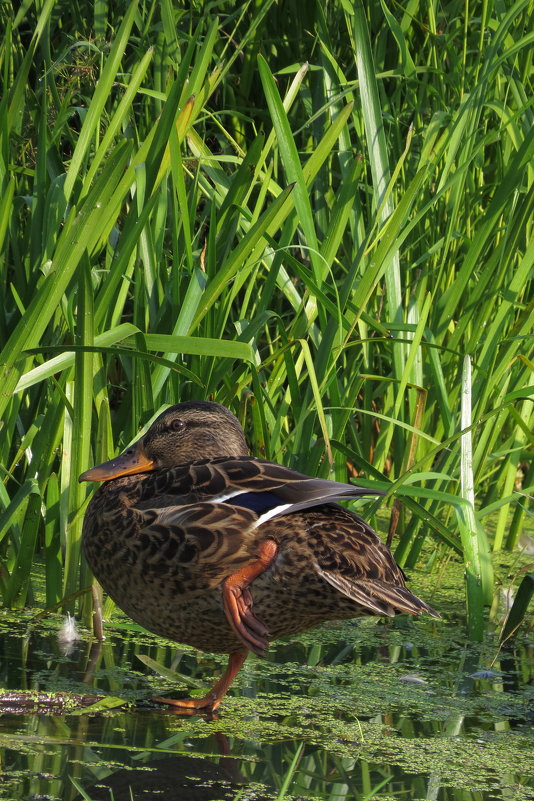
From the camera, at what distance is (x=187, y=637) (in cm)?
289

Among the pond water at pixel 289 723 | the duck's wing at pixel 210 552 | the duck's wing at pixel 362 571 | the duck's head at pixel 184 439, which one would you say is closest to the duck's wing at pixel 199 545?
the duck's wing at pixel 210 552

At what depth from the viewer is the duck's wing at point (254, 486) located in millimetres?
2670

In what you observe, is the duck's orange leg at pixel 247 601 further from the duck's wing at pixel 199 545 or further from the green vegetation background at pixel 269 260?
the green vegetation background at pixel 269 260

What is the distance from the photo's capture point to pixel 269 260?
4066 millimetres

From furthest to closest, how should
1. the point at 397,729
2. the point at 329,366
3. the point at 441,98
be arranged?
the point at 441,98
the point at 329,366
the point at 397,729

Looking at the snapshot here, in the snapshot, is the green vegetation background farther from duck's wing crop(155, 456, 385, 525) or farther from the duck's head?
duck's wing crop(155, 456, 385, 525)

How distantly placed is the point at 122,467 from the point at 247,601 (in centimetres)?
64

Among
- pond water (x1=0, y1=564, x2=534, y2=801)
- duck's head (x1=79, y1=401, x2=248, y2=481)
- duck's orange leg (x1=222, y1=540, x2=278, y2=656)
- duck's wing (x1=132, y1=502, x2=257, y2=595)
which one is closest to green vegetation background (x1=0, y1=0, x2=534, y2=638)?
duck's head (x1=79, y1=401, x2=248, y2=481)

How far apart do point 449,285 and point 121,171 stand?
171 centimetres

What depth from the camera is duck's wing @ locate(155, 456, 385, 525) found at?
2.67 meters

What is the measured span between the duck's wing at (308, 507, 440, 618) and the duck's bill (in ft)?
2.14

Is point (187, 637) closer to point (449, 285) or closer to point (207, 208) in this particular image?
point (207, 208)

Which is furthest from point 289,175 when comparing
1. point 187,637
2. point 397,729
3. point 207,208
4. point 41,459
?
point 397,729

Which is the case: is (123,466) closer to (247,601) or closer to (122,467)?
(122,467)
